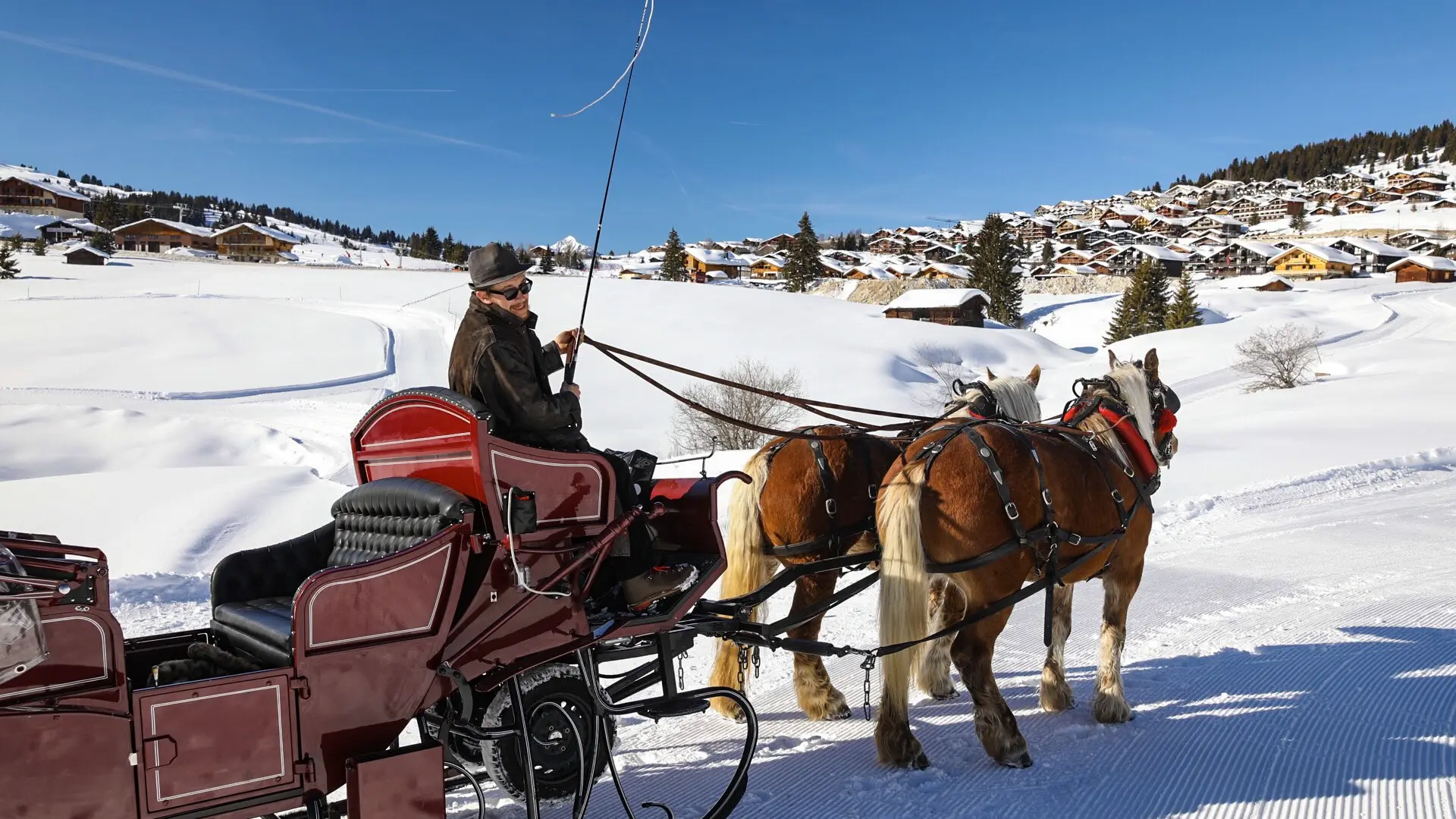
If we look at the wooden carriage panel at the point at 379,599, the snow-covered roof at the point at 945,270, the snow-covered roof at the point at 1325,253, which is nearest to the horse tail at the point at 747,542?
the wooden carriage panel at the point at 379,599

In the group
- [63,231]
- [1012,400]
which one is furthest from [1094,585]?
[63,231]

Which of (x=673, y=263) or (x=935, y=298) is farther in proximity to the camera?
(x=673, y=263)

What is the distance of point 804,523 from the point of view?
505 centimetres

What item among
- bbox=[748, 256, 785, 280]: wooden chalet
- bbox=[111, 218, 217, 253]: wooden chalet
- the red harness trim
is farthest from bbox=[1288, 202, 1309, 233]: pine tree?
bbox=[111, 218, 217, 253]: wooden chalet

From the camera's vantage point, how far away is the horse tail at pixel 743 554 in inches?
196

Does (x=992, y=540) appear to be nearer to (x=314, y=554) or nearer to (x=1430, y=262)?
(x=314, y=554)

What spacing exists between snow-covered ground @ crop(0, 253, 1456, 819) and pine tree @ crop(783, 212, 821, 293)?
28.1 m

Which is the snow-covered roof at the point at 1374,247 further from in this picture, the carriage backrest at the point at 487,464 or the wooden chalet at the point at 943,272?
the carriage backrest at the point at 487,464

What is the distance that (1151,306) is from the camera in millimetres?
45844

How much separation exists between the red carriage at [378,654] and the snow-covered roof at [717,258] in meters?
73.0

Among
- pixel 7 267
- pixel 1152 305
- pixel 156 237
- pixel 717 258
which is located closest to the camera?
pixel 7 267

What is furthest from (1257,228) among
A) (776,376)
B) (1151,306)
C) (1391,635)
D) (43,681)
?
(43,681)

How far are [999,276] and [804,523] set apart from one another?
50783mm

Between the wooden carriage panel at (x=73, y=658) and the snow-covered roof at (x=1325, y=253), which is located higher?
the snow-covered roof at (x=1325, y=253)
